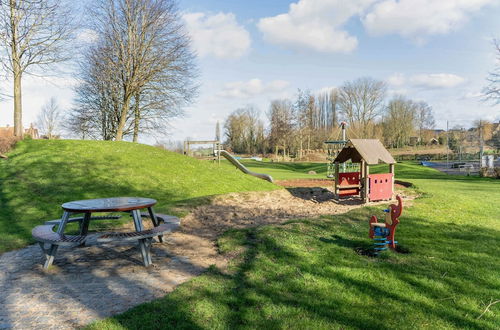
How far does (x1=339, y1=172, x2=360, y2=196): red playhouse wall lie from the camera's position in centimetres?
1459

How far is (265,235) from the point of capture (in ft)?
24.0

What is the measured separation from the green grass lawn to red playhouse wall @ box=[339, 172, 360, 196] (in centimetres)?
665

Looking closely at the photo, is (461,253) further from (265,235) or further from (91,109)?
(91,109)

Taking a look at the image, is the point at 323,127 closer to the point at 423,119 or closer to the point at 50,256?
the point at 423,119

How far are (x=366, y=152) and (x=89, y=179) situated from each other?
10985 mm

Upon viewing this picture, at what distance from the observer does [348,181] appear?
14.9 meters

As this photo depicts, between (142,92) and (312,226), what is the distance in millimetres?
24853

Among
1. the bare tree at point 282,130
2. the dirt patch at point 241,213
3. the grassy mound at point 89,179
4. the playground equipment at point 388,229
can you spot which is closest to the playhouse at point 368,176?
the dirt patch at point 241,213

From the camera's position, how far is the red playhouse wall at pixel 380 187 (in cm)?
1313

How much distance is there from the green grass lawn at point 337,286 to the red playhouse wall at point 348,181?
21.8 feet

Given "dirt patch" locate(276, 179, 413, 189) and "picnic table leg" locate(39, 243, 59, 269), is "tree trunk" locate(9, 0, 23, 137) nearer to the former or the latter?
"dirt patch" locate(276, 179, 413, 189)

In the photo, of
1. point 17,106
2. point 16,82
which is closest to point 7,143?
point 17,106

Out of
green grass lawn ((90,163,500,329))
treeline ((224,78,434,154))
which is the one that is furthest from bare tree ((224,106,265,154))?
green grass lawn ((90,163,500,329))

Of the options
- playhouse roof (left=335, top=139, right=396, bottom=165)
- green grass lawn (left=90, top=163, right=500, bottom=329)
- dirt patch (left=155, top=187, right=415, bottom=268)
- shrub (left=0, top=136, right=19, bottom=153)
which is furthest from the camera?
shrub (left=0, top=136, right=19, bottom=153)
